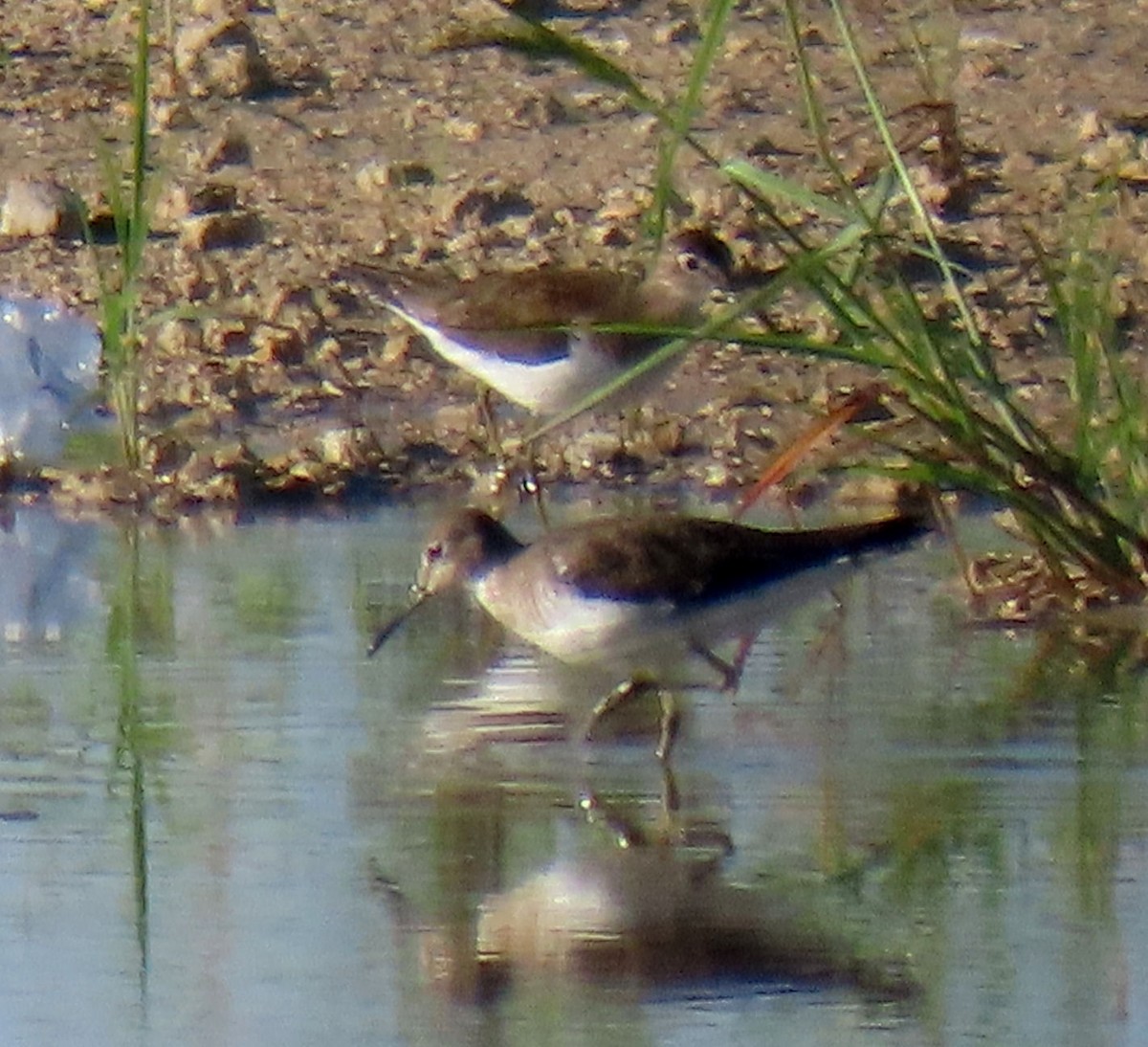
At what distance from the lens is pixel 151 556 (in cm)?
795

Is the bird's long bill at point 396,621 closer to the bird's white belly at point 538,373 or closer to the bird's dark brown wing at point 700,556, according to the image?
the bird's dark brown wing at point 700,556

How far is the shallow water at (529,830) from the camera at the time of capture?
4723 millimetres

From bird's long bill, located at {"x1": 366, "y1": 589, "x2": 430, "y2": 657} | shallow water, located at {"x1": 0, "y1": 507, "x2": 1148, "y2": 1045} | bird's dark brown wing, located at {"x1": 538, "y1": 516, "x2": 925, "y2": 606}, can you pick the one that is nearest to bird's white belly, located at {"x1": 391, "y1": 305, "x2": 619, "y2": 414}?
shallow water, located at {"x1": 0, "y1": 507, "x2": 1148, "y2": 1045}

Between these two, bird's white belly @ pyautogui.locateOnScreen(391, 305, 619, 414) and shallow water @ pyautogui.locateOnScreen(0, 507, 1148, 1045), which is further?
bird's white belly @ pyautogui.locateOnScreen(391, 305, 619, 414)

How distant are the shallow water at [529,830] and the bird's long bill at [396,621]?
4 centimetres

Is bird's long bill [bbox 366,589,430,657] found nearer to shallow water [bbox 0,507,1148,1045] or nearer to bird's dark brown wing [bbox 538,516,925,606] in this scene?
shallow water [bbox 0,507,1148,1045]

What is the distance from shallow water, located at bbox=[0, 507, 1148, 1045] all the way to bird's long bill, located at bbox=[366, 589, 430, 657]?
44mm

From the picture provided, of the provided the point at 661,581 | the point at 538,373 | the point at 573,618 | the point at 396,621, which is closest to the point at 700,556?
the point at 661,581

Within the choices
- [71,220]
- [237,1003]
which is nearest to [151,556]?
[71,220]

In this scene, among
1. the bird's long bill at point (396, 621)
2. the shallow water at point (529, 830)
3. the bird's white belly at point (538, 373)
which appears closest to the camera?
the shallow water at point (529, 830)

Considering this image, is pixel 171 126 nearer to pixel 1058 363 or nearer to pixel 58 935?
pixel 1058 363

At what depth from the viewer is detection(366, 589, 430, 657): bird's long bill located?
6.96 metres

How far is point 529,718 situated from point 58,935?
175cm

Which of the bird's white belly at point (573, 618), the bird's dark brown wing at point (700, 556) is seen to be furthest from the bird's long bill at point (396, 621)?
the bird's dark brown wing at point (700, 556)
